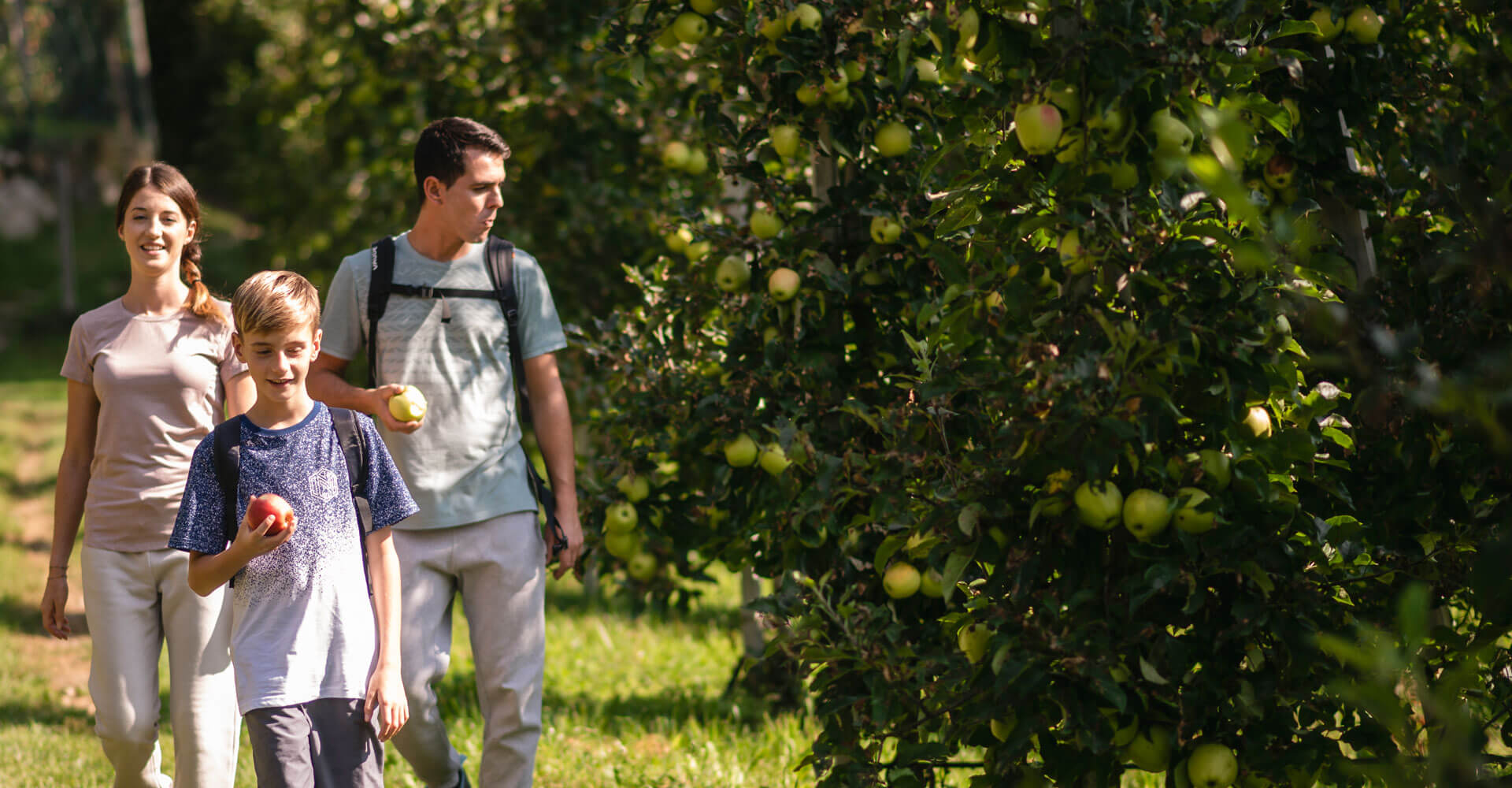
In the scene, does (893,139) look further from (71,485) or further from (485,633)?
(71,485)

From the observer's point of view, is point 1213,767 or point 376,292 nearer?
point 1213,767

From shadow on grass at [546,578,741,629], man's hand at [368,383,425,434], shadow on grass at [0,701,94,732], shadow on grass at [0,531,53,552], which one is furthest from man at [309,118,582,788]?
shadow on grass at [0,531,53,552]

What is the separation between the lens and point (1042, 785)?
209 centimetres

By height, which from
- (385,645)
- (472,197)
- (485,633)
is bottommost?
(485,633)

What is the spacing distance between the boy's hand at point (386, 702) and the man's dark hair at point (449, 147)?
124 cm

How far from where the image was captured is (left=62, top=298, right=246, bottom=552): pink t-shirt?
9.78ft

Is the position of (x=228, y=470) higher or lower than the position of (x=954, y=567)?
higher

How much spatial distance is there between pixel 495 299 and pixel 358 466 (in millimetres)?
733

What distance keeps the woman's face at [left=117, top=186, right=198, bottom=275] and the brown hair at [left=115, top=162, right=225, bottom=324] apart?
0.07 feet

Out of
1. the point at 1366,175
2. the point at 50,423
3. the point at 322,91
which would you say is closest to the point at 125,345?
the point at 1366,175

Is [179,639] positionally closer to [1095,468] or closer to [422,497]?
[422,497]

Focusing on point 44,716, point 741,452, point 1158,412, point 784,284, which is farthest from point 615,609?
point 1158,412

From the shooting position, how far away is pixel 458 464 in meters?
3.04

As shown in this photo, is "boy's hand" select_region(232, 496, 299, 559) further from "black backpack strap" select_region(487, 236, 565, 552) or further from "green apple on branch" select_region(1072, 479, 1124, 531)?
"green apple on branch" select_region(1072, 479, 1124, 531)
